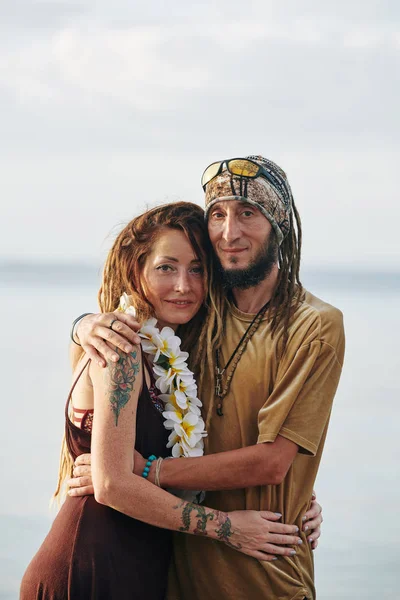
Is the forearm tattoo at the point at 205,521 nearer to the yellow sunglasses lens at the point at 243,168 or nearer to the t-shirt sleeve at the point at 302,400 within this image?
the t-shirt sleeve at the point at 302,400

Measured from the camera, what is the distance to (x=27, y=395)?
1108 centimetres

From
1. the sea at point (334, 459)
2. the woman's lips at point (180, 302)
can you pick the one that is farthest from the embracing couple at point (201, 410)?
the sea at point (334, 459)

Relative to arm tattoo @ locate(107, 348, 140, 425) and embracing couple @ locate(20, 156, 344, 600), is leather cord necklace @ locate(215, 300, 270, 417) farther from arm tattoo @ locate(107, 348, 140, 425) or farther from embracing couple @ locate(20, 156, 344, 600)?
arm tattoo @ locate(107, 348, 140, 425)

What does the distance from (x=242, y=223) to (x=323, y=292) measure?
76.6 feet

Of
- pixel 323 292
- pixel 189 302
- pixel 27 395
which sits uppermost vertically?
pixel 323 292

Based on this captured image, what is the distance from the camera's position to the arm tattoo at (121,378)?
3209 millimetres

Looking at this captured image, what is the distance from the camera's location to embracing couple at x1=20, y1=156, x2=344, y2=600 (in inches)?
129

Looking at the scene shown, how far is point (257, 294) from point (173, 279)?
13.0 inches

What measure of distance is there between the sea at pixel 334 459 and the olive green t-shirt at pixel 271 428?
3.43m

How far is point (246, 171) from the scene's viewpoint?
11.6 feet

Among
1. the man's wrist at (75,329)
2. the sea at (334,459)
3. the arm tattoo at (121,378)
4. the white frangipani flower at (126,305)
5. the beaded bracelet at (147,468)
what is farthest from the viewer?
the sea at (334,459)

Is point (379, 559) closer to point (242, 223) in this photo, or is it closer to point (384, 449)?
point (384, 449)

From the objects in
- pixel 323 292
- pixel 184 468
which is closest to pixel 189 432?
pixel 184 468

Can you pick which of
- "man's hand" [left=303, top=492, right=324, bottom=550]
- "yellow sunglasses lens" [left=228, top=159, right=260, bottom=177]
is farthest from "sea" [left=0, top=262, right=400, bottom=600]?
"yellow sunglasses lens" [left=228, top=159, right=260, bottom=177]
